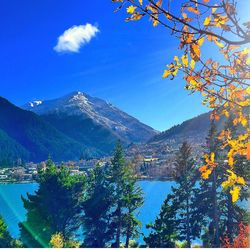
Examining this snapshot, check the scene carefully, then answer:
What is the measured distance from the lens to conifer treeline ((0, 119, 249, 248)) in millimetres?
13938

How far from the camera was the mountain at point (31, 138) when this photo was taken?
5891 inches

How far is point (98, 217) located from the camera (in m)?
17.7

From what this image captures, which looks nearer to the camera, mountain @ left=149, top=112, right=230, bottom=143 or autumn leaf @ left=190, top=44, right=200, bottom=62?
autumn leaf @ left=190, top=44, right=200, bottom=62

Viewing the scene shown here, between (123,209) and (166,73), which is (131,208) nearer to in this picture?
(123,209)

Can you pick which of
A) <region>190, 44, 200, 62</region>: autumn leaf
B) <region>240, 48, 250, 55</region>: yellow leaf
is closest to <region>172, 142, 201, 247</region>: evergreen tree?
<region>240, 48, 250, 55</region>: yellow leaf

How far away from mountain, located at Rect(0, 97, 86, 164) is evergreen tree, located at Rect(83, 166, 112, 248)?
416 feet

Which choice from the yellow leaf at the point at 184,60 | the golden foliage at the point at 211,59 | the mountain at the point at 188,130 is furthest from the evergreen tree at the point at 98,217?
the mountain at the point at 188,130

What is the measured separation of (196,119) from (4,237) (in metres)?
142

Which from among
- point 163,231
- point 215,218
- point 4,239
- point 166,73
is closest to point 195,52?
point 166,73

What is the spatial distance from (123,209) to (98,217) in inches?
45.7

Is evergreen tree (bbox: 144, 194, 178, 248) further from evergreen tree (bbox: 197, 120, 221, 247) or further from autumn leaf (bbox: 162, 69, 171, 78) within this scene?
autumn leaf (bbox: 162, 69, 171, 78)

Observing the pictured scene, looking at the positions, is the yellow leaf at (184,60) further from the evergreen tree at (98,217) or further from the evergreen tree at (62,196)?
the evergreen tree at (62,196)

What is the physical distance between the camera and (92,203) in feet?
59.3

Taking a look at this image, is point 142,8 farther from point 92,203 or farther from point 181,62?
point 92,203
